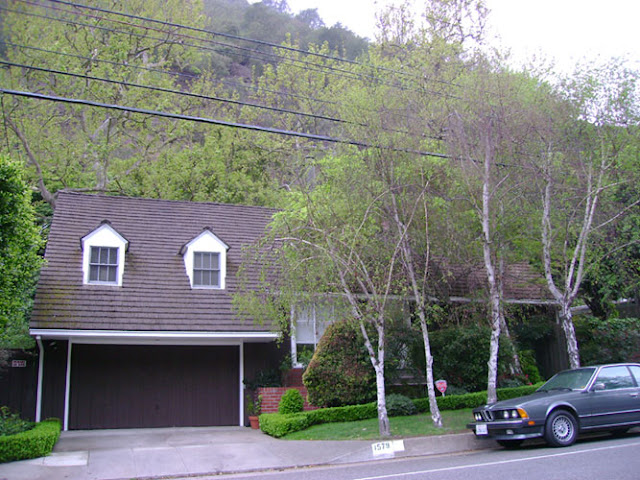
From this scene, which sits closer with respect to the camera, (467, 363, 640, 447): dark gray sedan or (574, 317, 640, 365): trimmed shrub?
(467, 363, 640, 447): dark gray sedan

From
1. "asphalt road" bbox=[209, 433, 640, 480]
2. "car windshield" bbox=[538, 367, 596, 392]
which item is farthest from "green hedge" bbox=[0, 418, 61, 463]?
"car windshield" bbox=[538, 367, 596, 392]

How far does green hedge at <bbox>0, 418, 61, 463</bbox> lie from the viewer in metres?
11.0

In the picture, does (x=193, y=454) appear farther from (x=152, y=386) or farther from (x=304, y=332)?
(x=304, y=332)

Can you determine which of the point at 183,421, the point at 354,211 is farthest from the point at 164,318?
the point at 354,211

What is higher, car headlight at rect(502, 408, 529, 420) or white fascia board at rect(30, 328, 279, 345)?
white fascia board at rect(30, 328, 279, 345)

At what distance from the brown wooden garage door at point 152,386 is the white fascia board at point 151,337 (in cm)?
28

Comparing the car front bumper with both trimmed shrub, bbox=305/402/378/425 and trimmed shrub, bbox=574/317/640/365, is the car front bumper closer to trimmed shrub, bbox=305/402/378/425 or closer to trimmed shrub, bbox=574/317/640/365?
trimmed shrub, bbox=305/402/378/425

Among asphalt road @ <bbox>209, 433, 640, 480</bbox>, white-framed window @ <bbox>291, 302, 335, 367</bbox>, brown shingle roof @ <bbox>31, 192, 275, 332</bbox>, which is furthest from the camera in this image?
white-framed window @ <bbox>291, 302, 335, 367</bbox>

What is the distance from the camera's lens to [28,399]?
51.7 feet

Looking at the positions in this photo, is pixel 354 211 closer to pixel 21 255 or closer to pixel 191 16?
pixel 21 255

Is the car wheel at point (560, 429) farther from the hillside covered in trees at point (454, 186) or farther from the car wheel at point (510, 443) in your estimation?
the hillside covered in trees at point (454, 186)

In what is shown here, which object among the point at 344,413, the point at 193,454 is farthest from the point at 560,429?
the point at 193,454

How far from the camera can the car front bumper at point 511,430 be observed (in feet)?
35.7

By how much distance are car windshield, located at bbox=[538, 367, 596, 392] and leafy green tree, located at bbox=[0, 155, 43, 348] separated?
10833 millimetres
